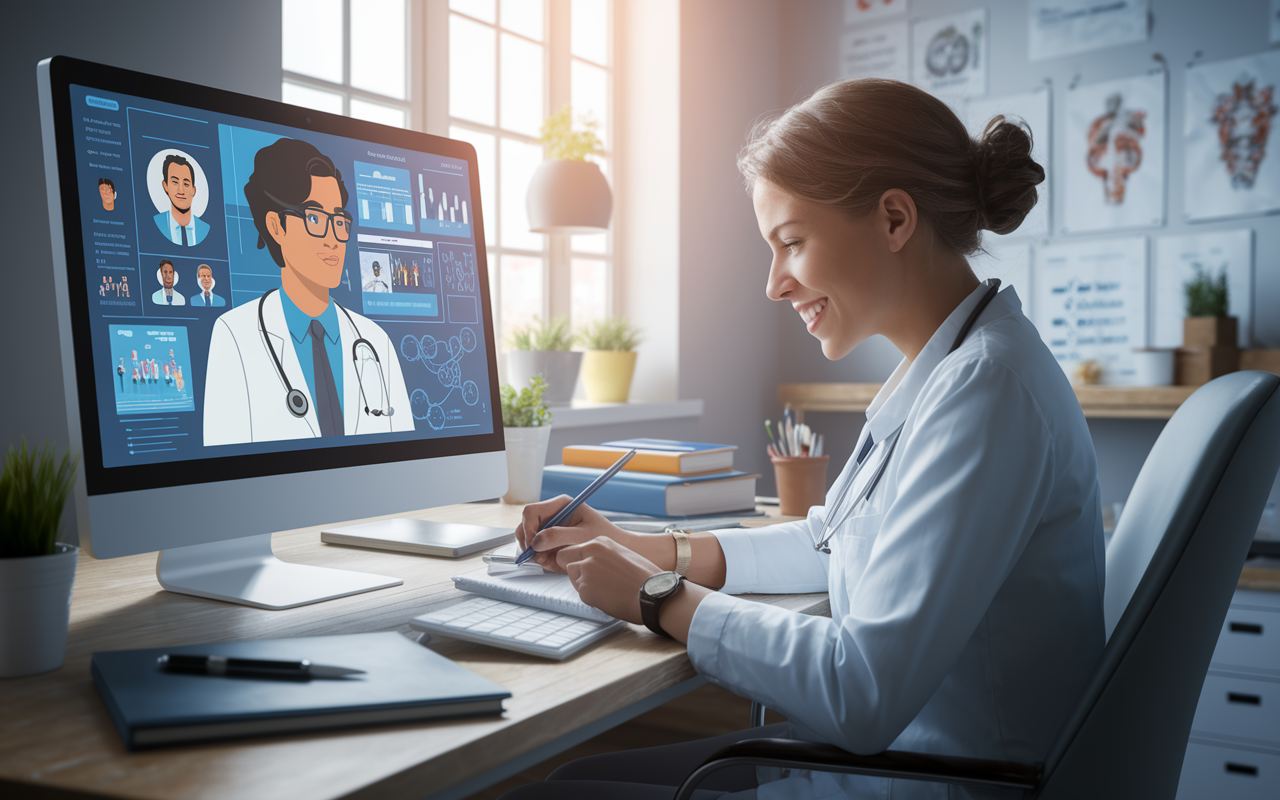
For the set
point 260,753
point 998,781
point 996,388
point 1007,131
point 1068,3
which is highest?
point 1068,3

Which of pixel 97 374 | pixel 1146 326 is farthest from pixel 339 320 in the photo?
pixel 1146 326

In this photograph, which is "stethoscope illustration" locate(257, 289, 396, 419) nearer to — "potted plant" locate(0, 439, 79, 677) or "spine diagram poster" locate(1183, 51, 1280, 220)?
"potted plant" locate(0, 439, 79, 677)

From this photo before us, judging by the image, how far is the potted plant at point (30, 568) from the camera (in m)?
0.73

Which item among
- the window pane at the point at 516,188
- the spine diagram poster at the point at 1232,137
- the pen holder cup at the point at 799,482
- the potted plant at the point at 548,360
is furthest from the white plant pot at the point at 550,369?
the spine diagram poster at the point at 1232,137

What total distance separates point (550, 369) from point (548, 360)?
0.03 m

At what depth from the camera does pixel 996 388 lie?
817 millimetres

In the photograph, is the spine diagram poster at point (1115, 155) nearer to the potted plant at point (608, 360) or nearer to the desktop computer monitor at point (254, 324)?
the potted plant at point (608, 360)

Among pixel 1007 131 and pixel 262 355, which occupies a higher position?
pixel 1007 131

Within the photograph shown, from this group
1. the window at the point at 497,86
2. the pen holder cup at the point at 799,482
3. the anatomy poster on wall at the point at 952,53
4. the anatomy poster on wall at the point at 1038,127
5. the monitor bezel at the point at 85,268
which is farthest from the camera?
the anatomy poster on wall at the point at 952,53

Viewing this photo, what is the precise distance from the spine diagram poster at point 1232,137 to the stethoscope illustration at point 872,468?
247cm

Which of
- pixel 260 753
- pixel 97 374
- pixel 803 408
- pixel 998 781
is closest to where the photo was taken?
pixel 260 753

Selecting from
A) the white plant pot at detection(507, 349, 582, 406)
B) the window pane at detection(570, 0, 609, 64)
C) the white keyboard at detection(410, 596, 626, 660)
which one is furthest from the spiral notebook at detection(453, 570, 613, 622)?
the window pane at detection(570, 0, 609, 64)

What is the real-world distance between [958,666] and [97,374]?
0.90m

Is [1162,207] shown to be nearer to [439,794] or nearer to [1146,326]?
[1146,326]
